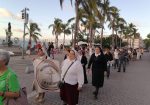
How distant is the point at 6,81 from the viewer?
4227 mm

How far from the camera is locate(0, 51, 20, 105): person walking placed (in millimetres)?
4215

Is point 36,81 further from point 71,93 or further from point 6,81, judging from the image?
point 6,81

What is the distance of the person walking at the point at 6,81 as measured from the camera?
4215mm

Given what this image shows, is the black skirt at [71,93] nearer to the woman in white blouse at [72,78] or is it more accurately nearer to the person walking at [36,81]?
the woman in white blouse at [72,78]

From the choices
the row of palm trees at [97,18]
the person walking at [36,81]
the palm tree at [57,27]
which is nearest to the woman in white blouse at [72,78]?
the person walking at [36,81]

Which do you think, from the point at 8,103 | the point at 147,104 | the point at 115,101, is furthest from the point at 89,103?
the point at 8,103

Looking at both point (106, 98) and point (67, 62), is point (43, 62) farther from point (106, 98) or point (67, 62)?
point (106, 98)

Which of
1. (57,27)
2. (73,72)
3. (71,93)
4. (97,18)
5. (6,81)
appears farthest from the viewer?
(57,27)

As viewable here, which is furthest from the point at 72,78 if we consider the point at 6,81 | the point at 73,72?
the point at 6,81

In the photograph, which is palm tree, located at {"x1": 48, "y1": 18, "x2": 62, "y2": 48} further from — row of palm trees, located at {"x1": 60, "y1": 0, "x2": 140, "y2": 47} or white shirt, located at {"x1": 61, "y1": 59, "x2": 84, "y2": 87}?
white shirt, located at {"x1": 61, "y1": 59, "x2": 84, "y2": 87}

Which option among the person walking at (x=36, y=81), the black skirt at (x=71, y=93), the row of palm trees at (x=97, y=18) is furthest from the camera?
the row of palm trees at (x=97, y=18)

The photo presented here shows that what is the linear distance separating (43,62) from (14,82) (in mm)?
5721

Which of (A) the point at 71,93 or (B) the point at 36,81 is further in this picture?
(B) the point at 36,81

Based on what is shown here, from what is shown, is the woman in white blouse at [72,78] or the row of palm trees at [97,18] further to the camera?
the row of palm trees at [97,18]
